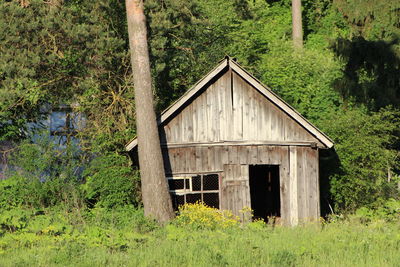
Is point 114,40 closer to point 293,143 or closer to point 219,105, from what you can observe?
point 219,105

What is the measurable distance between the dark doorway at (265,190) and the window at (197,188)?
556 centimetres

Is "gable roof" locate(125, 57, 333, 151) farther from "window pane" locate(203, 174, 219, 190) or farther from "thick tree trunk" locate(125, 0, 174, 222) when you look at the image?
"window pane" locate(203, 174, 219, 190)

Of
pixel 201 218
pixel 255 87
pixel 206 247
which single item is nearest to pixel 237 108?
pixel 255 87

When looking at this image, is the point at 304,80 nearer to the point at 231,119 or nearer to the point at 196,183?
the point at 231,119

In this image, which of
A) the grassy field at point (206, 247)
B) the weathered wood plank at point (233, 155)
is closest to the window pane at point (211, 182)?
the weathered wood plank at point (233, 155)

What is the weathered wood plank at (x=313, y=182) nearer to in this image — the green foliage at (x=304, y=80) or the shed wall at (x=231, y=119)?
the shed wall at (x=231, y=119)

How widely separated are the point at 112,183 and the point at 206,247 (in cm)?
760

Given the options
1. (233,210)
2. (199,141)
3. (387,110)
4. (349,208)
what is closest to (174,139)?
(199,141)

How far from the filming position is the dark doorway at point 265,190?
26688 millimetres

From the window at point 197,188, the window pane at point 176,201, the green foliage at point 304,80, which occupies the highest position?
the green foliage at point 304,80

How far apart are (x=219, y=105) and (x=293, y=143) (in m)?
2.47

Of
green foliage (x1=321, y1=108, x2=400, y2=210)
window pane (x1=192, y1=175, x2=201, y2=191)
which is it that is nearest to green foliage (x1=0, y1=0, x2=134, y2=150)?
window pane (x1=192, y1=175, x2=201, y2=191)

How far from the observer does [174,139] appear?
20938 millimetres

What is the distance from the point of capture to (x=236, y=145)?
20984mm
